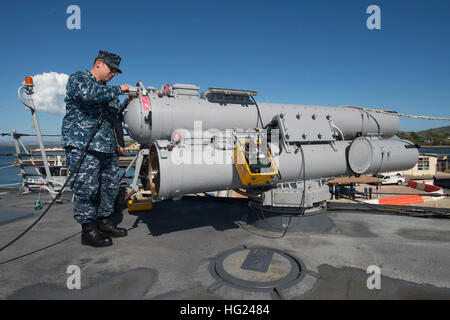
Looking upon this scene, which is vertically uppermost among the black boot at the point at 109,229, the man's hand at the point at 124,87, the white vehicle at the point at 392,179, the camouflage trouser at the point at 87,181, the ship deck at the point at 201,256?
the man's hand at the point at 124,87

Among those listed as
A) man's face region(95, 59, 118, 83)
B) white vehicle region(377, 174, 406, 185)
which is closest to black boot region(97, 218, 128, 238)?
man's face region(95, 59, 118, 83)

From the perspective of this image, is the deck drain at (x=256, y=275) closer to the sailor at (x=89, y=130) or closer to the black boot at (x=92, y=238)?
the black boot at (x=92, y=238)

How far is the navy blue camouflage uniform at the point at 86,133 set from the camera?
133 inches

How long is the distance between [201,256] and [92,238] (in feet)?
5.02

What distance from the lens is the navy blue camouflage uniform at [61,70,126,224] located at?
133 inches

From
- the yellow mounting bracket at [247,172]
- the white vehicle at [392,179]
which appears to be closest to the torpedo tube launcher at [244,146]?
the yellow mounting bracket at [247,172]

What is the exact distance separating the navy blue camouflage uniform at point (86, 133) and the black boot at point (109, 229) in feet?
1.32

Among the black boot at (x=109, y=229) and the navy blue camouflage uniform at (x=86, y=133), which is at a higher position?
the navy blue camouflage uniform at (x=86, y=133)

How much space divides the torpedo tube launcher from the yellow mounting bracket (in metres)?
0.01

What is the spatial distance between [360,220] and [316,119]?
204 cm

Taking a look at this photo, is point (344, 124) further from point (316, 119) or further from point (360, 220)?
point (360, 220)

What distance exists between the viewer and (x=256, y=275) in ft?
9.11

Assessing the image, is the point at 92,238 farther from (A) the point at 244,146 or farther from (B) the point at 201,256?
(A) the point at 244,146
